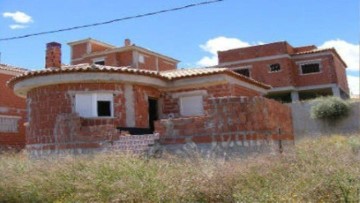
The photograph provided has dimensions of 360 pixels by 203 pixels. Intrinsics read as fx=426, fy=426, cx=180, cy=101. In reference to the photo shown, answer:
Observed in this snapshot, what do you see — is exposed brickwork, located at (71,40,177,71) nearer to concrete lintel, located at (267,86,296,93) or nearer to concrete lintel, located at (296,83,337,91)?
concrete lintel, located at (267,86,296,93)

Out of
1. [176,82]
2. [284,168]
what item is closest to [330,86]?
[176,82]

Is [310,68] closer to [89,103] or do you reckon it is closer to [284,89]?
[284,89]

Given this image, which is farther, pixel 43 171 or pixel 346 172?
pixel 43 171

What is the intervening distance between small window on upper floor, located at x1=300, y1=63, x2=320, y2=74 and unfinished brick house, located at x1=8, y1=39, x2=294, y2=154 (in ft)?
69.5

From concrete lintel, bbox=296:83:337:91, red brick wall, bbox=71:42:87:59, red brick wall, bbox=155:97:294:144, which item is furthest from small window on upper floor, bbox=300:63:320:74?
red brick wall, bbox=155:97:294:144

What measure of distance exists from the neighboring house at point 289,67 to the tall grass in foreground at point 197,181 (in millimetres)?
29003

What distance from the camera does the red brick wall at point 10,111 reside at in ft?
91.7

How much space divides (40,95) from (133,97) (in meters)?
3.37

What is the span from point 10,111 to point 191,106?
17.0m

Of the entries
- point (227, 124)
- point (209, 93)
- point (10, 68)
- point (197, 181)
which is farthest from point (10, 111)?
point (197, 181)

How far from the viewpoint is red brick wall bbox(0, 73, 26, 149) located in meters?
27.9

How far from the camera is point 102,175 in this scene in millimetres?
8453

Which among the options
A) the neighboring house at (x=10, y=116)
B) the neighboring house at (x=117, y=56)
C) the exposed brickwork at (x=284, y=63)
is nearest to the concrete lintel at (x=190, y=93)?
the neighboring house at (x=10, y=116)

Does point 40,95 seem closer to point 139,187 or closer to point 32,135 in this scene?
point 32,135
